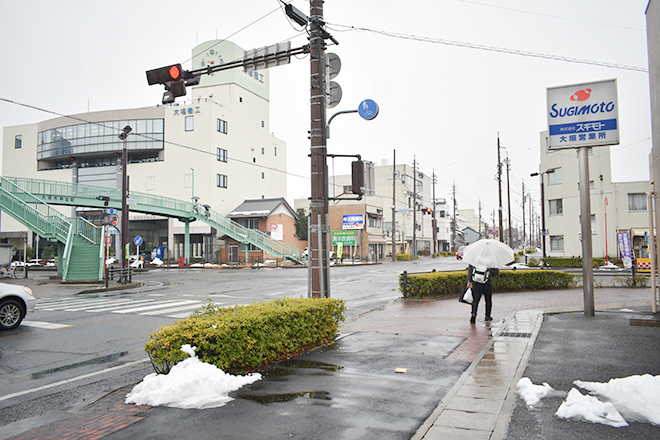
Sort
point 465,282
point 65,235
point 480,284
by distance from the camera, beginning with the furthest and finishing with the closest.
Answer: point 65,235, point 465,282, point 480,284

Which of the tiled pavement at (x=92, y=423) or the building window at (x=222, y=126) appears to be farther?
the building window at (x=222, y=126)

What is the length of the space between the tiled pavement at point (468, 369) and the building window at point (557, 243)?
2715cm

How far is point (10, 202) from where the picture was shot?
25.7 meters

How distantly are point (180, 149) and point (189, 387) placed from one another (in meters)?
51.3

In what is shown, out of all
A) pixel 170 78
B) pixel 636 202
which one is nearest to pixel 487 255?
pixel 170 78

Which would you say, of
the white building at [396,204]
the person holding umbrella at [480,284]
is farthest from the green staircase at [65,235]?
the white building at [396,204]

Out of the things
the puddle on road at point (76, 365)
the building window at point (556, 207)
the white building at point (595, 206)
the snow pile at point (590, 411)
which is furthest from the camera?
the building window at point (556, 207)

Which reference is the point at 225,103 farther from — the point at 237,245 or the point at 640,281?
the point at 640,281

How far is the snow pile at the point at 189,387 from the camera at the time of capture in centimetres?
480

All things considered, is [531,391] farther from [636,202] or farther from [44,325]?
[636,202]

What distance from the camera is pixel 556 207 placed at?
3866 centimetres

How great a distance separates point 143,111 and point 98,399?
54252 mm

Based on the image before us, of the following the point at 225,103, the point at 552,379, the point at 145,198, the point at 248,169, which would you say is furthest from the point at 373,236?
the point at 552,379

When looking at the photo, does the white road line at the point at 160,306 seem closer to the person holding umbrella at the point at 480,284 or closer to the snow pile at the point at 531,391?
the person holding umbrella at the point at 480,284
